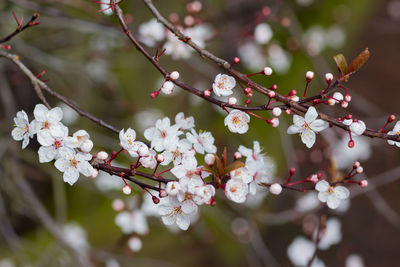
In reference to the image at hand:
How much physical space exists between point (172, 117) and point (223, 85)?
2720 millimetres

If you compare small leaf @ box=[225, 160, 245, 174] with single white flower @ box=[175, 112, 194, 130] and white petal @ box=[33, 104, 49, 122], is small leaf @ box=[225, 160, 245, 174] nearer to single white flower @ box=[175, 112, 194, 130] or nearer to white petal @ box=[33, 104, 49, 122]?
single white flower @ box=[175, 112, 194, 130]

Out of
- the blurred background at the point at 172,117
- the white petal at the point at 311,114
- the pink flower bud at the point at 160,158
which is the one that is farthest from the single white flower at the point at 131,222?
the white petal at the point at 311,114

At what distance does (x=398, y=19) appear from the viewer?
233 inches

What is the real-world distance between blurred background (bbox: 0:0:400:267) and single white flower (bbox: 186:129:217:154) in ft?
2.42

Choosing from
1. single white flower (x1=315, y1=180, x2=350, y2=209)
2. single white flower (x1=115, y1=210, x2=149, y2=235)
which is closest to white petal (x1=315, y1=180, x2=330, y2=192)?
single white flower (x1=315, y1=180, x2=350, y2=209)

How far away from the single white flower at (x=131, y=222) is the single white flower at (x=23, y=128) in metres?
1.09

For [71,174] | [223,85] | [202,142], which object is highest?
[223,85]

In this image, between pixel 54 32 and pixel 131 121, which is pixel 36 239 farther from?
pixel 54 32

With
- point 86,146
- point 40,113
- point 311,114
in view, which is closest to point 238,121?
point 311,114

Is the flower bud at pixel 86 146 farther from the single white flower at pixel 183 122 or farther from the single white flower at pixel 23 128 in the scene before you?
the single white flower at pixel 183 122

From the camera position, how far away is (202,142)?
3.74 ft

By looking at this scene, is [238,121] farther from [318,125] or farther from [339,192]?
[339,192]

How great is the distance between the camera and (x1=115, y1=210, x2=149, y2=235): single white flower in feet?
6.76

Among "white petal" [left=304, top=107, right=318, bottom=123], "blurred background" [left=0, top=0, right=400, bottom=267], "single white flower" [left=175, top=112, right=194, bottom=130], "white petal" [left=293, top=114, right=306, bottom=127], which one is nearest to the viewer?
"white petal" [left=304, top=107, right=318, bottom=123]
